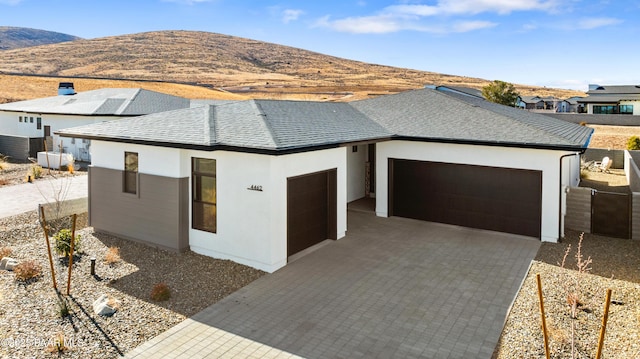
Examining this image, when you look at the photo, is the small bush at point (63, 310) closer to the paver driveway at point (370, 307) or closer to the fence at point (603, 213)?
the paver driveway at point (370, 307)

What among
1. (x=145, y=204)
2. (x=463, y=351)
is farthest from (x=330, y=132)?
(x=463, y=351)

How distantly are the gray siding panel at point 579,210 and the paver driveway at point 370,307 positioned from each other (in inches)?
81.6

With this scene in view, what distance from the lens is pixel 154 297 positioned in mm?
9359

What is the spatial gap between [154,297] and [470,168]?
10.5 meters

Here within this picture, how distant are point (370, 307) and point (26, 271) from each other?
26.2ft

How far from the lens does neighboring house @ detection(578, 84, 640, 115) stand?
2221 inches

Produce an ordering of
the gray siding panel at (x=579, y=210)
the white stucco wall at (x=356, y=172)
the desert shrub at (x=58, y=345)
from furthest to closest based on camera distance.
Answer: the white stucco wall at (x=356, y=172) → the gray siding panel at (x=579, y=210) → the desert shrub at (x=58, y=345)

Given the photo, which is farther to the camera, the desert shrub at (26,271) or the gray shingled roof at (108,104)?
the gray shingled roof at (108,104)

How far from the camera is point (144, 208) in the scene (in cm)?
1288

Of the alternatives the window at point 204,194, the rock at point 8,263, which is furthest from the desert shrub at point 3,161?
the window at point 204,194

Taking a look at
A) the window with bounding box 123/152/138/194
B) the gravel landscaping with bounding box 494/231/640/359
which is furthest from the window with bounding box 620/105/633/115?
the window with bounding box 123/152/138/194

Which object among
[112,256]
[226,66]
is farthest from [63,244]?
[226,66]

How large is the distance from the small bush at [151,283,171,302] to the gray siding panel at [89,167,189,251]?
2.72 metres

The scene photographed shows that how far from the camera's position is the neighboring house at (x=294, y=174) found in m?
11.3
